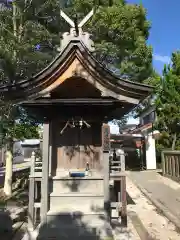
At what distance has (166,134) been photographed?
2122 centimetres

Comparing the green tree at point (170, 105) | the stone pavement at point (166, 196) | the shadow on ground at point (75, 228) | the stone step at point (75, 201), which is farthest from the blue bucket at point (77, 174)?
the green tree at point (170, 105)

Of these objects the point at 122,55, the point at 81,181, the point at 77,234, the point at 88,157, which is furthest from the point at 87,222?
the point at 122,55

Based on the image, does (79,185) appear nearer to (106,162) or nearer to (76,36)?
(106,162)

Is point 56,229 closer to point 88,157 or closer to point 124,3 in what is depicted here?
point 88,157

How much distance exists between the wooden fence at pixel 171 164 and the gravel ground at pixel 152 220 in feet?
17.2

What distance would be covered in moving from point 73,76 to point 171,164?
14.1 meters

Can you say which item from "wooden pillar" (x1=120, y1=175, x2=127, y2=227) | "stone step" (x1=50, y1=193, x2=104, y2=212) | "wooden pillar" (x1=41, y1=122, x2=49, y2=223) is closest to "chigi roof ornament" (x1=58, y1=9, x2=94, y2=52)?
"wooden pillar" (x1=41, y1=122, x2=49, y2=223)

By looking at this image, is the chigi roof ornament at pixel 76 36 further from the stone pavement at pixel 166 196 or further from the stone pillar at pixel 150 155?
the stone pillar at pixel 150 155

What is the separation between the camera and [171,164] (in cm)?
1909

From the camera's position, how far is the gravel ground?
24.9ft

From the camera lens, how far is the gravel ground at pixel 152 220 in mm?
7604

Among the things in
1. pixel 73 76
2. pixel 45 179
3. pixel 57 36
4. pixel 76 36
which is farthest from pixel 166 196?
pixel 57 36

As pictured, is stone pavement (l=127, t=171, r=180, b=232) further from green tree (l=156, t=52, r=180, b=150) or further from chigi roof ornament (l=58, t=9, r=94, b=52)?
chigi roof ornament (l=58, t=9, r=94, b=52)

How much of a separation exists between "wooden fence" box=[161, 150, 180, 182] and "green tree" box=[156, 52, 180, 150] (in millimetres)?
1227
